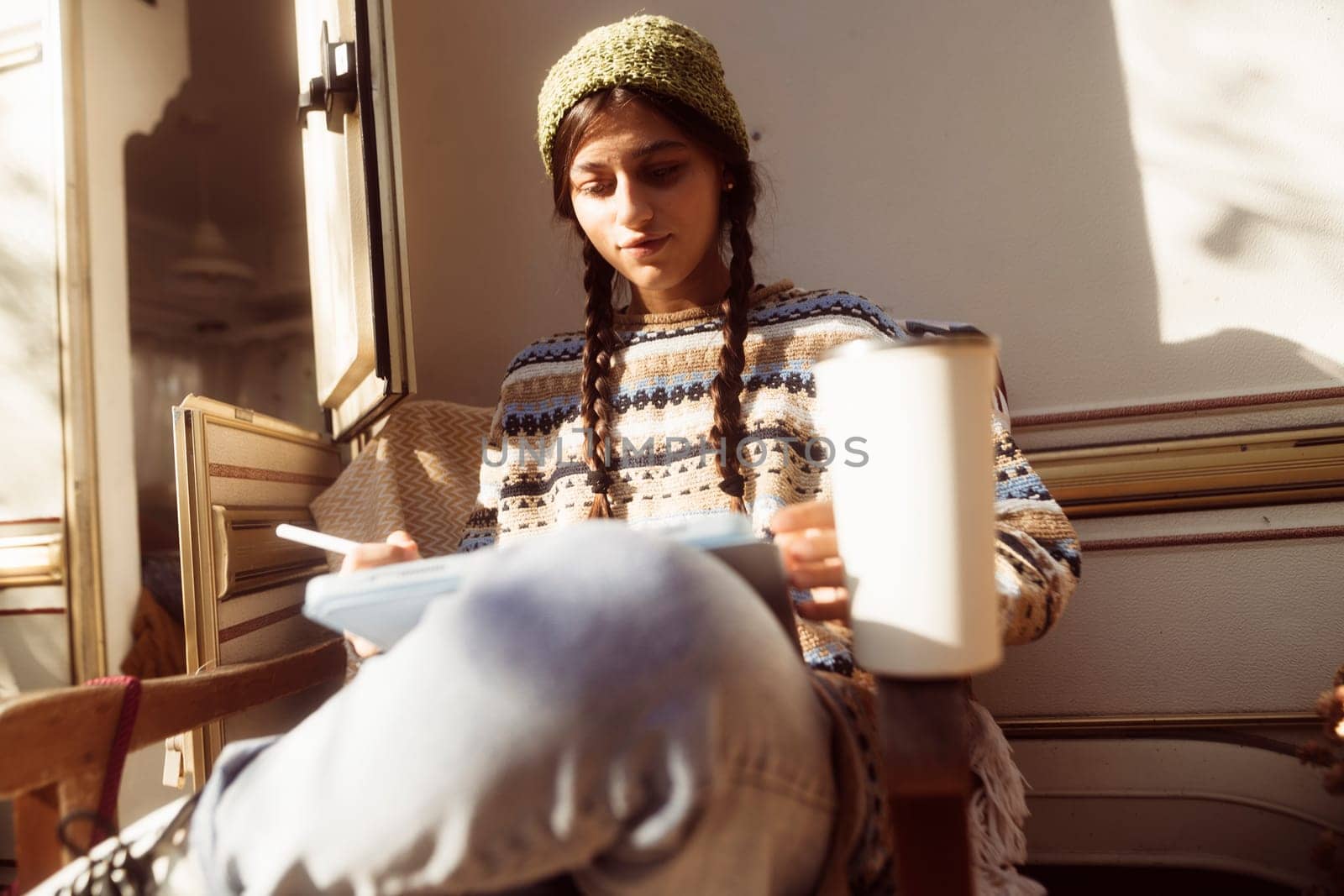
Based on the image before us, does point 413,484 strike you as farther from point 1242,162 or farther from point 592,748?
point 1242,162

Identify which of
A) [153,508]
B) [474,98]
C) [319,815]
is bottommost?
[319,815]

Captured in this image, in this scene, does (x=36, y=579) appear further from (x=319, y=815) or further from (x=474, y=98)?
(x=319, y=815)

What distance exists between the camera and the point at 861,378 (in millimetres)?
474

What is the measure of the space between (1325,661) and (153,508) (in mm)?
2176

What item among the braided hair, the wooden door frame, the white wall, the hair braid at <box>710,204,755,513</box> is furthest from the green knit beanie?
the wooden door frame

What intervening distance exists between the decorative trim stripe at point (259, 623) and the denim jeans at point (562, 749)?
61 cm

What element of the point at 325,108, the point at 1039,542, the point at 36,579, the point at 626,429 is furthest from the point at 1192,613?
the point at 36,579

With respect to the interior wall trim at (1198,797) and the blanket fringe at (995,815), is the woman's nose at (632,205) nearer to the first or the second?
the blanket fringe at (995,815)

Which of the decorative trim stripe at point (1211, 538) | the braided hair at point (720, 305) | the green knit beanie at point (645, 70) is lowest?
the decorative trim stripe at point (1211, 538)

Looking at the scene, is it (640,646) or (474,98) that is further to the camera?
(474,98)

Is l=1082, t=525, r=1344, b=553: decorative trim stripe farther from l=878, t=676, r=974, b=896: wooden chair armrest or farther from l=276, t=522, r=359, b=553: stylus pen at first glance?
l=276, t=522, r=359, b=553: stylus pen

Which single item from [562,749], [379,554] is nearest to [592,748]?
[562,749]

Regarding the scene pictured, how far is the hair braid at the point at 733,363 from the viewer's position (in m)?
1.00

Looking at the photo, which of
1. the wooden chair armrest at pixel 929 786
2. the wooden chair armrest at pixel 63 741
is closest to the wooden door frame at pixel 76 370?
the wooden chair armrest at pixel 63 741
